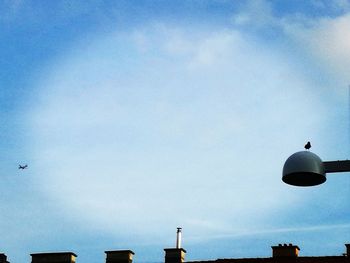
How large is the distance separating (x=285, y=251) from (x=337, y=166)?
26.6m

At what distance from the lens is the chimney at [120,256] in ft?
122

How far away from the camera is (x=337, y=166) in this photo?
29.7 ft

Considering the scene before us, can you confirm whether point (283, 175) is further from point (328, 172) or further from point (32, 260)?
point (32, 260)

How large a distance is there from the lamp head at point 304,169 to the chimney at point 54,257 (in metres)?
29.7

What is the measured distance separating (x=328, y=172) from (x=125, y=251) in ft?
95.0

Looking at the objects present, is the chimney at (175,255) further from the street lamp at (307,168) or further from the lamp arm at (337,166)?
the lamp arm at (337,166)

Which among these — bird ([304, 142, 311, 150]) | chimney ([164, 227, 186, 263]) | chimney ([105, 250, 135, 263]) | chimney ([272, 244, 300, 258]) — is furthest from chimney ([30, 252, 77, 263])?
bird ([304, 142, 311, 150])

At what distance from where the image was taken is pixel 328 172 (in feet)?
30.4

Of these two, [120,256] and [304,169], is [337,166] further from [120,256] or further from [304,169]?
[120,256]

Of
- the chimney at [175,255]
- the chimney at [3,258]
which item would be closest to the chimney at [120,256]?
the chimney at [175,255]

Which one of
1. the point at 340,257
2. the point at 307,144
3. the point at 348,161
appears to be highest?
the point at 340,257

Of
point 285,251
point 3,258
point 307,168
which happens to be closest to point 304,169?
point 307,168

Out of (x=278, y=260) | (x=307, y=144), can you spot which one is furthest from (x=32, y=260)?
(x=307, y=144)

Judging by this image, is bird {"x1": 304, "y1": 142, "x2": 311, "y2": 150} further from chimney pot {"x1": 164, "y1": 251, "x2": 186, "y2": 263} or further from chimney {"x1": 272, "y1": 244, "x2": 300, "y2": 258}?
chimney pot {"x1": 164, "y1": 251, "x2": 186, "y2": 263}
